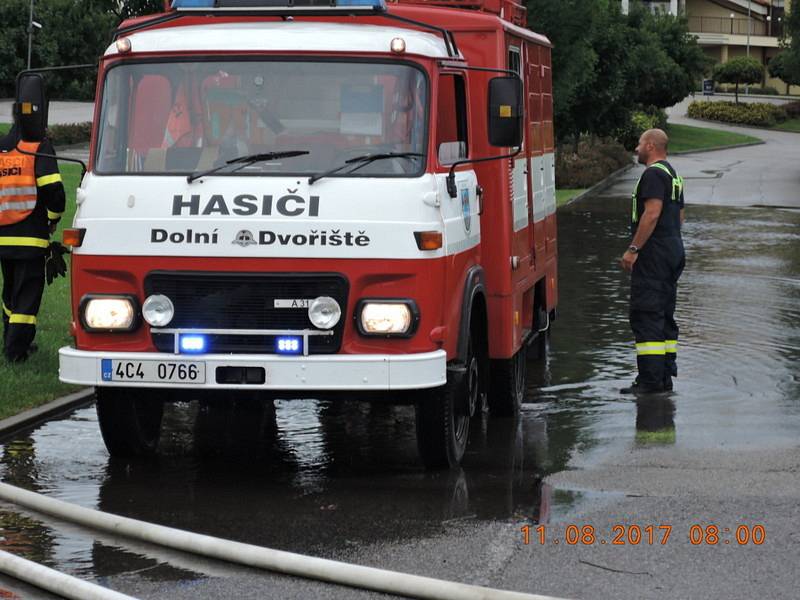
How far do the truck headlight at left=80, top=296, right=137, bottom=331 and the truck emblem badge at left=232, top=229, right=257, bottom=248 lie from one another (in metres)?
0.65

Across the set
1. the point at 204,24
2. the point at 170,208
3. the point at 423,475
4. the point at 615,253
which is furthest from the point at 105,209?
the point at 615,253

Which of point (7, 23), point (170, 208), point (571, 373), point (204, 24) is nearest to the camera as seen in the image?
point (170, 208)

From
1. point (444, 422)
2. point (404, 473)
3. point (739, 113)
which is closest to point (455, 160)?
point (444, 422)

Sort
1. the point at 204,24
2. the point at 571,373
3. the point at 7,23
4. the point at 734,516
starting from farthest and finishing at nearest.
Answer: the point at 7,23, the point at 571,373, the point at 204,24, the point at 734,516

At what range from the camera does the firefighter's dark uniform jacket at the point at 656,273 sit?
11352mm

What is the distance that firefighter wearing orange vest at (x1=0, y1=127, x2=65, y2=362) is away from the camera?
11.3 metres

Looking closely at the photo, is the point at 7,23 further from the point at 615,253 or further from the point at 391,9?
the point at 391,9

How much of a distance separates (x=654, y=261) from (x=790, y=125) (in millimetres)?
74309

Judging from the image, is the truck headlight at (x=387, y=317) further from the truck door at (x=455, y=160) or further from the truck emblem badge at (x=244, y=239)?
the truck emblem badge at (x=244, y=239)

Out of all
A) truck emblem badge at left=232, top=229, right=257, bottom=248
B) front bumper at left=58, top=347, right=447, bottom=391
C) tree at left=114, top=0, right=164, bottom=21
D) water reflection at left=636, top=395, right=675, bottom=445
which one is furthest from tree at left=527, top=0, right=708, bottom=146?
front bumper at left=58, top=347, right=447, bottom=391

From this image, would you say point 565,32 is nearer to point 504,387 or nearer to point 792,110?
point 504,387

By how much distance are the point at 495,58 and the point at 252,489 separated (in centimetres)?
320

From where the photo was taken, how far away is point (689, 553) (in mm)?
7000

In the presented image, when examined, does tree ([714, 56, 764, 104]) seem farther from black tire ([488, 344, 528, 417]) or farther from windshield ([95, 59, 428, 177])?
windshield ([95, 59, 428, 177])
